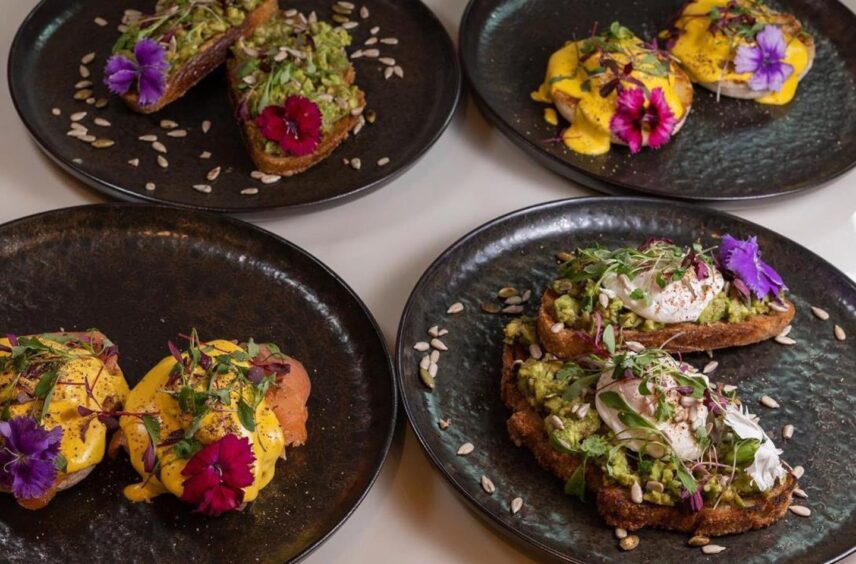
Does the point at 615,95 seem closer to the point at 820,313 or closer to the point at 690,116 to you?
the point at 690,116

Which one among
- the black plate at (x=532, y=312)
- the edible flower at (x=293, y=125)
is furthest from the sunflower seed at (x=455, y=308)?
the edible flower at (x=293, y=125)

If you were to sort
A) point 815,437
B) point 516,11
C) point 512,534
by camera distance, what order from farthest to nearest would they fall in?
point 516,11 < point 815,437 < point 512,534

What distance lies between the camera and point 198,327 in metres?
2.51

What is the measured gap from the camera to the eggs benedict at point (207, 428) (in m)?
2.03

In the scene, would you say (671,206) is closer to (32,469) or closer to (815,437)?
(815,437)

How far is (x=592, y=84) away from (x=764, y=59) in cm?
65

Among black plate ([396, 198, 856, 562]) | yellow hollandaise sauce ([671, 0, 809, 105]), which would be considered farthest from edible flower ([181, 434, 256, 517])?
yellow hollandaise sauce ([671, 0, 809, 105])

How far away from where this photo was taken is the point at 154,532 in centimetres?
210

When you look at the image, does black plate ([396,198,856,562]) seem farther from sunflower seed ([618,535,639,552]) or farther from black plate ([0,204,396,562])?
black plate ([0,204,396,562])

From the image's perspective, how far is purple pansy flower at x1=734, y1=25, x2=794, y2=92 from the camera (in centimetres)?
337

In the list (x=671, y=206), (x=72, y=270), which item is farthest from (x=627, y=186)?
(x=72, y=270)

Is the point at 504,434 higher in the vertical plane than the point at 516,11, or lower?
lower

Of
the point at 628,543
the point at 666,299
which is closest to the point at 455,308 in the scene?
the point at 666,299

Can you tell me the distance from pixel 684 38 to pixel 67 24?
2050mm
